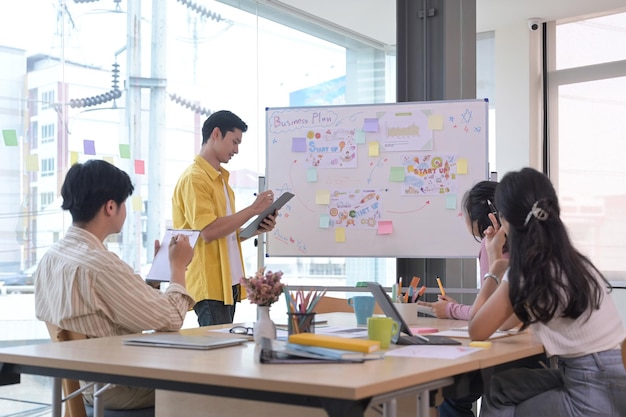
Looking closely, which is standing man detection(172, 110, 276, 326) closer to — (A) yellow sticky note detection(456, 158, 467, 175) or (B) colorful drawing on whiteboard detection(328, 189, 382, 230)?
(B) colorful drawing on whiteboard detection(328, 189, 382, 230)

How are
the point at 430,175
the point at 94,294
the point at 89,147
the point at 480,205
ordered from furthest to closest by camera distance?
the point at 89,147
the point at 430,175
the point at 480,205
the point at 94,294

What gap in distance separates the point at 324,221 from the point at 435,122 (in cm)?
77

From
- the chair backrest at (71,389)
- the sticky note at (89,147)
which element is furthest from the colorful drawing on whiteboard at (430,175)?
the chair backrest at (71,389)

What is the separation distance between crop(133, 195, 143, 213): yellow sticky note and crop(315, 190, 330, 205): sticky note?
1.12 meters

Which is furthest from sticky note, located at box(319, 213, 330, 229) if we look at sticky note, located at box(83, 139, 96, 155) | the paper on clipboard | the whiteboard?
the paper on clipboard

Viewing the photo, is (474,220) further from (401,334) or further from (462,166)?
(462,166)

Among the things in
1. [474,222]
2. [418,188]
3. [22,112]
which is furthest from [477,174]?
[22,112]

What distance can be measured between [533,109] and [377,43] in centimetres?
147

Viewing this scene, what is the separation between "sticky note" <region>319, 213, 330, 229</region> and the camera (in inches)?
165

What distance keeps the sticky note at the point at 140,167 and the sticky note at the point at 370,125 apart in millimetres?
1369

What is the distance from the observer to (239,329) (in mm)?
2480

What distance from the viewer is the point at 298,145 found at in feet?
13.9

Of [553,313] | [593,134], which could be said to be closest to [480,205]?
[553,313]

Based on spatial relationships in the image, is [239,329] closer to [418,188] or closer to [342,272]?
[418,188]
